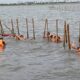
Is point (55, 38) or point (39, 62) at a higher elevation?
point (55, 38)

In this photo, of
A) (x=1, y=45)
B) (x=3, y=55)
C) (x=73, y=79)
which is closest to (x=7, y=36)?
(x=1, y=45)

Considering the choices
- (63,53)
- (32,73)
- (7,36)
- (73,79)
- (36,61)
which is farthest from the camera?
(7,36)

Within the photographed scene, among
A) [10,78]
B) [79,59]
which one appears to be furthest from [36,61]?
[10,78]

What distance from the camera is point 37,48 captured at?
2185 inches

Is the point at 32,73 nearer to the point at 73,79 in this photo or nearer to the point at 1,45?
the point at 73,79

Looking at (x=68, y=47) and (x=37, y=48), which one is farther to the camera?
(x=37, y=48)

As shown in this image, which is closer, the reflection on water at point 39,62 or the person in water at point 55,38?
the reflection on water at point 39,62

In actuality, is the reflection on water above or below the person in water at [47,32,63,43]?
below

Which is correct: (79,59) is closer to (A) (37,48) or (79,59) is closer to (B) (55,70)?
(B) (55,70)

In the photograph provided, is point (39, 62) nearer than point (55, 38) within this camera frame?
Yes

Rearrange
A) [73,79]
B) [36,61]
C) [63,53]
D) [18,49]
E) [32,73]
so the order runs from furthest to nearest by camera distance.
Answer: [18,49] < [63,53] < [36,61] < [32,73] < [73,79]

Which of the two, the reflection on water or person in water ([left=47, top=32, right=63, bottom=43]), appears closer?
the reflection on water

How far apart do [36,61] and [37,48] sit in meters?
10.9

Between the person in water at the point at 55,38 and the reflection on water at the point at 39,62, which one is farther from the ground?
the person in water at the point at 55,38
